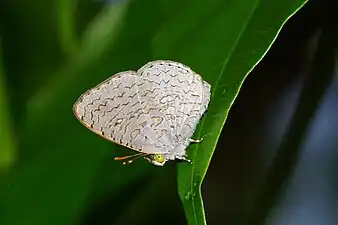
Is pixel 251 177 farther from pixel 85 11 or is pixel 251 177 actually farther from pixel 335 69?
pixel 85 11

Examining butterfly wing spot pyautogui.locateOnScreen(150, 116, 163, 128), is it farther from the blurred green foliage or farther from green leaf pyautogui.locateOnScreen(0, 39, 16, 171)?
green leaf pyautogui.locateOnScreen(0, 39, 16, 171)

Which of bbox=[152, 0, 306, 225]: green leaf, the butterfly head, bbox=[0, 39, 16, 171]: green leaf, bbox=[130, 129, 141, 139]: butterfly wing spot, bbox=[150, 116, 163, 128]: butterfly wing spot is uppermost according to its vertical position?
bbox=[152, 0, 306, 225]: green leaf

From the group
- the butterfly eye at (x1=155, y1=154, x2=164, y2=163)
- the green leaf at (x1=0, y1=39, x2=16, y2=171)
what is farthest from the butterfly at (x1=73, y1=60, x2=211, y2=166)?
the green leaf at (x1=0, y1=39, x2=16, y2=171)

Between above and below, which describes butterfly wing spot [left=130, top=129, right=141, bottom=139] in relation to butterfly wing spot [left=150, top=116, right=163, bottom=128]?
below

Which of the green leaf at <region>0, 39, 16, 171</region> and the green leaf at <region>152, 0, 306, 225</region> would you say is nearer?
the green leaf at <region>152, 0, 306, 225</region>

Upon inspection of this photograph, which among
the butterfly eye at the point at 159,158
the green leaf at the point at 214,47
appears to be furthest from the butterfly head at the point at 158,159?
the green leaf at the point at 214,47

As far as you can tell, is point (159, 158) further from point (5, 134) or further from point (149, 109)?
point (5, 134)

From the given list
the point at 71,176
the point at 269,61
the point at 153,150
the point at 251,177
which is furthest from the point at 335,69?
the point at 71,176
